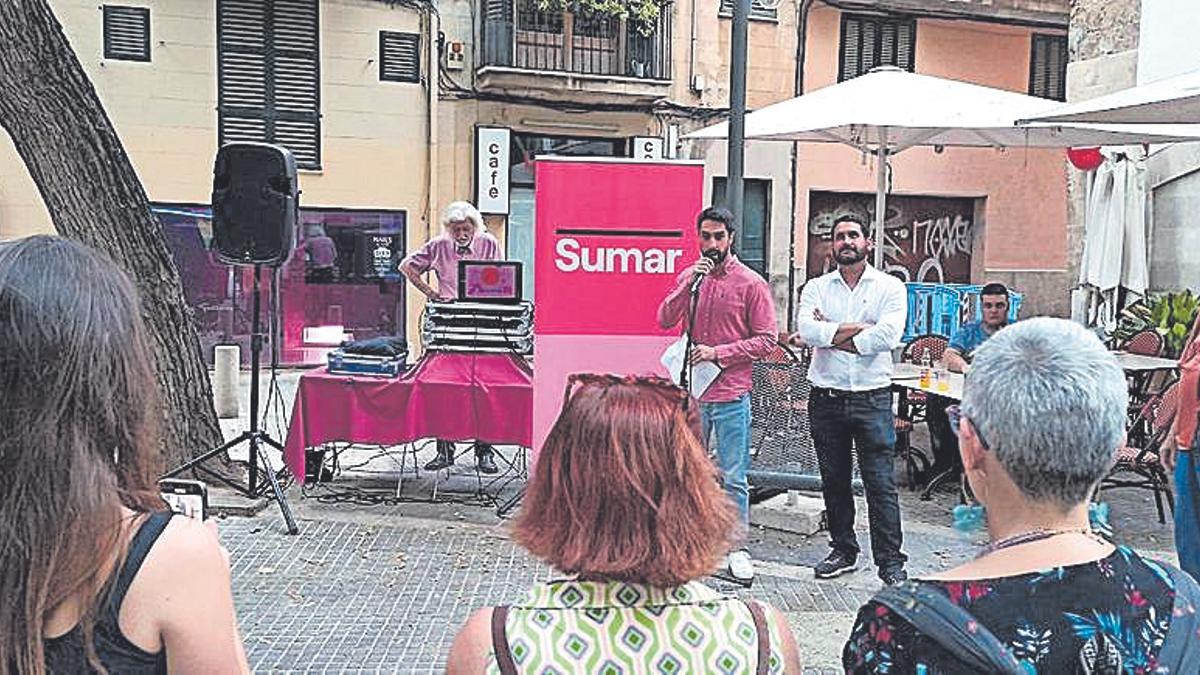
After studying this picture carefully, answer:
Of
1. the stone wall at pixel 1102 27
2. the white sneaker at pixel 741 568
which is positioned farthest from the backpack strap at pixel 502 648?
the stone wall at pixel 1102 27

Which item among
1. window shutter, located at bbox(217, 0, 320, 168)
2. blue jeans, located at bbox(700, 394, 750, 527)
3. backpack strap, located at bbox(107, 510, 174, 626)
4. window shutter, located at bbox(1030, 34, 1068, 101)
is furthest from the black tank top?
window shutter, located at bbox(1030, 34, 1068, 101)

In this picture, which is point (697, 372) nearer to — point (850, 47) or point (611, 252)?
point (611, 252)

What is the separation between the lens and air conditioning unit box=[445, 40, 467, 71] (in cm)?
1575

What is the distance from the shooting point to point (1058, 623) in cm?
157

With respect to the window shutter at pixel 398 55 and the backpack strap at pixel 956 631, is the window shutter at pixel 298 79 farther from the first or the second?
the backpack strap at pixel 956 631

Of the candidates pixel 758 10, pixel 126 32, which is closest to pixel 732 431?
pixel 126 32

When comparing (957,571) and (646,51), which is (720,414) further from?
(646,51)

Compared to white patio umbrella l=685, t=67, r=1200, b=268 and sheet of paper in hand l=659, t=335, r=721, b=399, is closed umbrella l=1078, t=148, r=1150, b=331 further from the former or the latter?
sheet of paper in hand l=659, t=335, r=721, b=399

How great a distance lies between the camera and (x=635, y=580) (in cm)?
188

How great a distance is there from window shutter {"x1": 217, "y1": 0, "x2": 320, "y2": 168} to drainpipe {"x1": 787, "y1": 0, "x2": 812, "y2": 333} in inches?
277

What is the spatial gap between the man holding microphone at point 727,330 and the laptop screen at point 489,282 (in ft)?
→ 5.77

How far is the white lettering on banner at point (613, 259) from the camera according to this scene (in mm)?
5984

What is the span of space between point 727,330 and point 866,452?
2.85 ft

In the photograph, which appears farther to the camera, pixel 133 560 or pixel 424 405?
pixel 424 405
